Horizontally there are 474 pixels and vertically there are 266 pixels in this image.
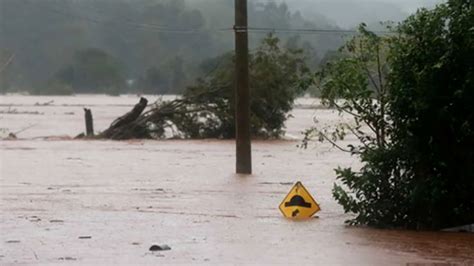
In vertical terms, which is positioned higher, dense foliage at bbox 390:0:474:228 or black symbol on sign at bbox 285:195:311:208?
dense foliage at bbox 390:0:474:228

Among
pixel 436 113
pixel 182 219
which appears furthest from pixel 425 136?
pixel 182 219

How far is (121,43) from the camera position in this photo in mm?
99000

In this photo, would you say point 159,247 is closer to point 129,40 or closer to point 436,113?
point 436,113

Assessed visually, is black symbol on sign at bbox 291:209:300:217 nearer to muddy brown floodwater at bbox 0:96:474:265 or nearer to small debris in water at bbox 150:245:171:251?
muddy brown floodwater at bbox 0:96:474:265

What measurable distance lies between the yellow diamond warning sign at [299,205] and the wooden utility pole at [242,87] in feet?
24.3

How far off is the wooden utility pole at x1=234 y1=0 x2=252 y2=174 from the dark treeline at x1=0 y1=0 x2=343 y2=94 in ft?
170

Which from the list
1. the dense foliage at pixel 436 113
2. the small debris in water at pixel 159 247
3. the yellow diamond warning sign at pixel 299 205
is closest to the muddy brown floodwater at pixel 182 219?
the small debris in water at pixel 159 247

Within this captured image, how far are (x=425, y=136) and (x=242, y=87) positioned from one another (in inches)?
354

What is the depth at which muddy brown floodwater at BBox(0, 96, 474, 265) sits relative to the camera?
9.54 m

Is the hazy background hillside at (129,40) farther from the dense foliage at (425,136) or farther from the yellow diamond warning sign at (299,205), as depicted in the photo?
the dense foliage at (425,136)

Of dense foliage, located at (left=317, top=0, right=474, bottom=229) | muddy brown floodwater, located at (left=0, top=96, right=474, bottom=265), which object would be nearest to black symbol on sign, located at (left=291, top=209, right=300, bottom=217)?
muddy brown floodwater, located at (left=0, top=96, right=474, bottom=265)

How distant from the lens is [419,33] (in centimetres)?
1148

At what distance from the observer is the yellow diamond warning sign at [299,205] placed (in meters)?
12.6

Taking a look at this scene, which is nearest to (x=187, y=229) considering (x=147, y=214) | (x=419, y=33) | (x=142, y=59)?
(x=147, y=214)
